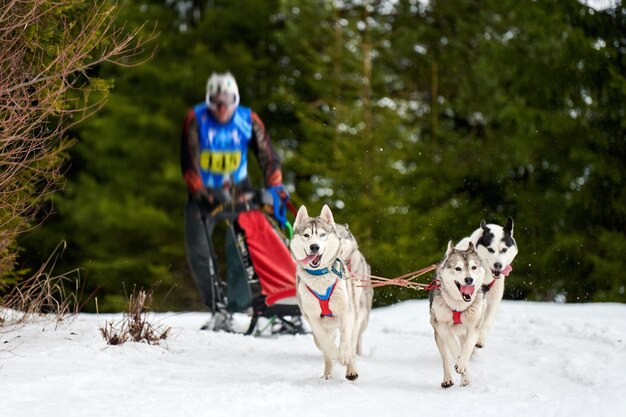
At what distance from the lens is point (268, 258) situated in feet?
27.7

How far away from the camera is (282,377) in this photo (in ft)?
19.7

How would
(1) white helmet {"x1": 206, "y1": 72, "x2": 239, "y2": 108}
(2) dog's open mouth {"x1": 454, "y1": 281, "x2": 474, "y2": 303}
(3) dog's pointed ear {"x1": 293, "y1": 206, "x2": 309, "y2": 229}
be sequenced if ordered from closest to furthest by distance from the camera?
(2) dog's open mouth {"x1": 454, "y1": 281, "x2": 474, "y2": 303} → (3) dog's pointed ear {"x1": 293, "y1": 206, "x2": 309, "y2": 229} → (1) white helmet {"x1": 206, "y1": 72, "x2": 239, "y2": 108}

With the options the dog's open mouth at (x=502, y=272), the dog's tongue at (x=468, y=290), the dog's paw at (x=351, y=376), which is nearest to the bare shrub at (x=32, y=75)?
the dog's paw at (x=351, y=376)

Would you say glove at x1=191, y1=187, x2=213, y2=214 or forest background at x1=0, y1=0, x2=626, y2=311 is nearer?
glove at x1=191, y1=187, x2=213, y2=214

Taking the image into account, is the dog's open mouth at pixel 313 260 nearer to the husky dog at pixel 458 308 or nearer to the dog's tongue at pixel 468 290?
the husky dog at pixel 458 308

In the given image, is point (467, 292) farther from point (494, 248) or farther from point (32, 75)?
point (32, 75)

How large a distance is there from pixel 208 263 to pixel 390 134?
19.9ft

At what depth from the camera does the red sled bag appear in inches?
328

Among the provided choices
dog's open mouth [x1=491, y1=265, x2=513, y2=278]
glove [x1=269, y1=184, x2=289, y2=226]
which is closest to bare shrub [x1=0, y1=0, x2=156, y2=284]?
glove [x1=269, y1=184, x2=289, y2=226]

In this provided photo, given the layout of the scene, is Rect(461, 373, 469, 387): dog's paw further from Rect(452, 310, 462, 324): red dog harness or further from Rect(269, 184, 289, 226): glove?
Rect(269, 184, 289, 226): glove

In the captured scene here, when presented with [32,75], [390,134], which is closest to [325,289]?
[32,75]

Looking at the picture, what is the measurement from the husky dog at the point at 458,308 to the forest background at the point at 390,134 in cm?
719

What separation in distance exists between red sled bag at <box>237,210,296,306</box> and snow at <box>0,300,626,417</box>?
1.64 feet

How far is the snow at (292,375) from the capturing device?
4832 mm
